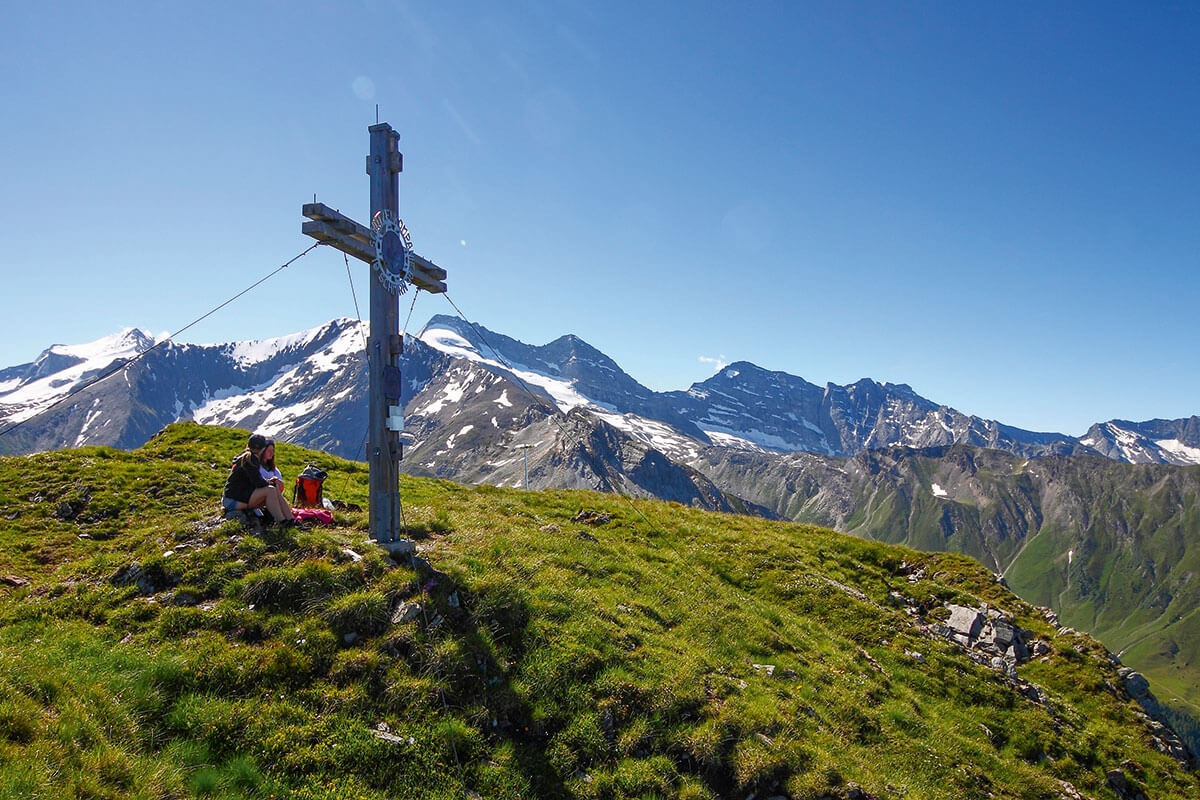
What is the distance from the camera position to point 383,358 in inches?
632

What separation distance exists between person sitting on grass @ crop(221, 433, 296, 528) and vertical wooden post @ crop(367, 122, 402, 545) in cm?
229

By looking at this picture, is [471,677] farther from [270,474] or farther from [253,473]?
[270,474]

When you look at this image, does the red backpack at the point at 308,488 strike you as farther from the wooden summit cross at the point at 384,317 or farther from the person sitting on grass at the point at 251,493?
the wooden summit cross at the point at 384,317

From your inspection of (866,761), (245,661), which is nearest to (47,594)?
(245,661)

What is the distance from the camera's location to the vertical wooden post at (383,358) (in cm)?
1590

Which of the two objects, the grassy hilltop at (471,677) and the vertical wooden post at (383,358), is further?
the vertical wooden post at (383,358)

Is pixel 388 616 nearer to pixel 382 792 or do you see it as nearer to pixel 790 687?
pixel 382 792

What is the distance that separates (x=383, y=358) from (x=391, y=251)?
305 centimetres

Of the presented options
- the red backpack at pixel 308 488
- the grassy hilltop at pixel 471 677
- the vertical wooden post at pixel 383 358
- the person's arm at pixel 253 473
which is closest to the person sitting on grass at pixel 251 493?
the person's arm at pixel 253 473

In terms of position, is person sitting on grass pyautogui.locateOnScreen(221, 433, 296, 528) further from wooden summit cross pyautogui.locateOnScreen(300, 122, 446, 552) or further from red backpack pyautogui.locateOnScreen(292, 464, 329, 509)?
red backpack pyautogui.locateOnScreen(292, 464, 329, 509)

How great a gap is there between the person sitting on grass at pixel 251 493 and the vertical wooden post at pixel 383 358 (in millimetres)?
2295

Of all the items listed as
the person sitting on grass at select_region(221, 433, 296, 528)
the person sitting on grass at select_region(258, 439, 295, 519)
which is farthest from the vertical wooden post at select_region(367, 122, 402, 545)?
the person sitting on grass at select_region(221, 433, 296, 528)

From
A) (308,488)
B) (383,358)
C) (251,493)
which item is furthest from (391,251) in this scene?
(308,488)

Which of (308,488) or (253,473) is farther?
(308,488)
